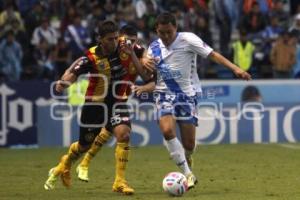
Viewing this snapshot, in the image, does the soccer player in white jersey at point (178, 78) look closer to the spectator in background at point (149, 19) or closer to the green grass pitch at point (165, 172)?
the green grass pitch at point (165, 172)

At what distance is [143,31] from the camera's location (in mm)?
24062

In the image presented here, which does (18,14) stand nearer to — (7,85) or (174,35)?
(7,85)

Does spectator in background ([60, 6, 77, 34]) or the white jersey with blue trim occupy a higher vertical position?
spectator in background ([60, 6, 77, 34])

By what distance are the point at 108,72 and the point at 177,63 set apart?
3.02 ft

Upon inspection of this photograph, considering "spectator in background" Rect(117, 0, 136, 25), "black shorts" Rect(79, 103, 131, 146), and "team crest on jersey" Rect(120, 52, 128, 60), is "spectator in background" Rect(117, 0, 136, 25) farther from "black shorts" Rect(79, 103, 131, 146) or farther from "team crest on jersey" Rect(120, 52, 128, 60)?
"team crest on jersey" Rect(120, 52, 128, 60)

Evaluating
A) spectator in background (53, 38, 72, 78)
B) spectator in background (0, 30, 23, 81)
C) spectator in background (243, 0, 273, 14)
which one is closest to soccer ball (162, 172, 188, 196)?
spectator in background (0, 30, 23, 81)

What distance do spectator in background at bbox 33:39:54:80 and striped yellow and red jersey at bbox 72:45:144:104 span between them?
10499mm

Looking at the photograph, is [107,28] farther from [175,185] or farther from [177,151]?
[175,185]

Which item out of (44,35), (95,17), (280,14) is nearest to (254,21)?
(280,14)

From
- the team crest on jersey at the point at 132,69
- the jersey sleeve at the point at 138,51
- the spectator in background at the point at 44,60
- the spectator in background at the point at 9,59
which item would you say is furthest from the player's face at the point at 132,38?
the spectator in background at the point at 9,59

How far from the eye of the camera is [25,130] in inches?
862

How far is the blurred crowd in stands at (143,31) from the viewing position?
77.3 feet

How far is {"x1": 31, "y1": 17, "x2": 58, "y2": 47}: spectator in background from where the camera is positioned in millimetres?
24219

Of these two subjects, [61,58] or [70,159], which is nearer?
[70,159]
